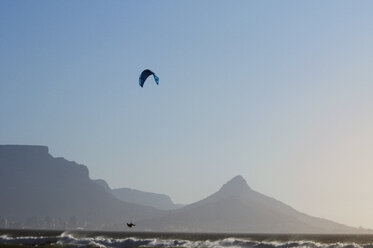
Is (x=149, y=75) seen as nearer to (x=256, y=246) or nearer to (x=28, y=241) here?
(x=256, y=246)

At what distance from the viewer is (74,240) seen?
93625 millimetres

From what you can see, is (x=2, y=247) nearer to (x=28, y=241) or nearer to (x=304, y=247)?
(x=28, y=241)

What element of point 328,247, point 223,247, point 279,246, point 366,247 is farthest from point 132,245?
point 366,247

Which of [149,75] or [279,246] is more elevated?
[149,75]

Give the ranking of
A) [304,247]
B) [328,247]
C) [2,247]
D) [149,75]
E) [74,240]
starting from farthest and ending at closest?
[74,240]
[304,247]
[328,247]
[149,75]
[2,247]

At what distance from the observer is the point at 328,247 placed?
79.2 metres

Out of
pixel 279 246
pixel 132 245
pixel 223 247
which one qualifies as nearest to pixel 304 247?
pixel 279 246

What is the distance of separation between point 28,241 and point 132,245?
16.1 m

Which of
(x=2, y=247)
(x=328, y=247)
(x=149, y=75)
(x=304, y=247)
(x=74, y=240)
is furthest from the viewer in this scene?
(x=74, y=240)

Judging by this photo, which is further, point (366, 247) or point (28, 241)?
point (28, 241)

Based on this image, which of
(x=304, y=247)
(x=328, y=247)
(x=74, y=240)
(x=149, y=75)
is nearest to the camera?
(x=149, y=75)

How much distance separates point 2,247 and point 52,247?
6.19m

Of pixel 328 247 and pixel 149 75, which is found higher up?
pixel 149 75

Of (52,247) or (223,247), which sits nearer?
(52,247)
